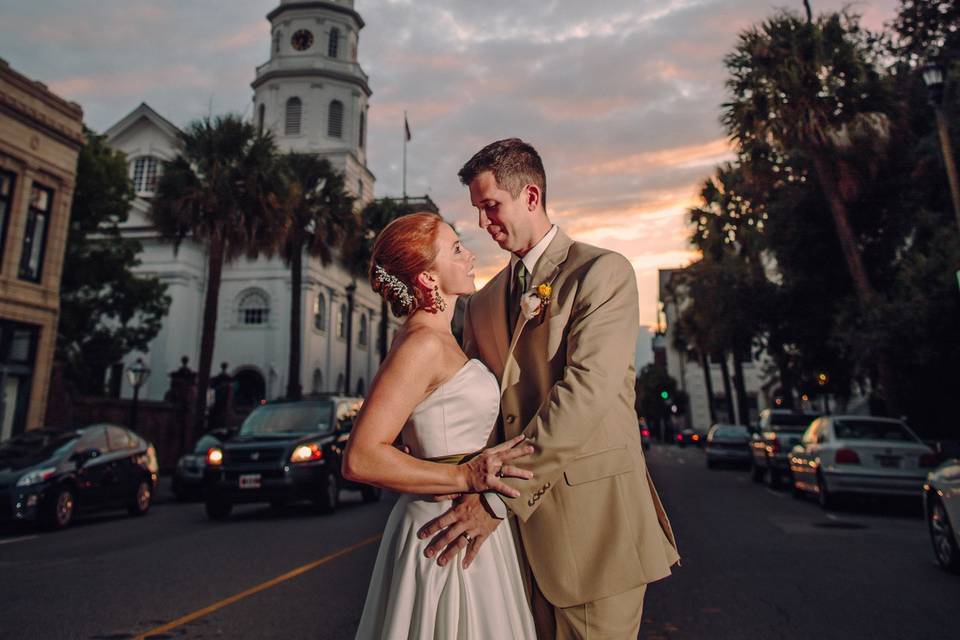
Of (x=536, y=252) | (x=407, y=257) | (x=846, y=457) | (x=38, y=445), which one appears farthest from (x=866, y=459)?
(x=38, y=445)

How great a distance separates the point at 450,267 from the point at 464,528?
2.82 ft

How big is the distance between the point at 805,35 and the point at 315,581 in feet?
59.9

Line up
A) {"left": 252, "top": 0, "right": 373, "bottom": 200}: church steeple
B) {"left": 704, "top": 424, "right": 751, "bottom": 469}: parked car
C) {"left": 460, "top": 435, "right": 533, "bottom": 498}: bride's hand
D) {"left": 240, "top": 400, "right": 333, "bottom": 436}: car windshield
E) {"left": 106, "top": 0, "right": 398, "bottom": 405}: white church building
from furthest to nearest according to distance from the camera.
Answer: {"left": 252, "top": 0, "right": 373, "bottom": 200}: church steeple → {"left": 106, "top": 0, "right": 398, "bottom": 405}: white church building → {"left": 704, "top": 424, "right": 751, "bottom": 469}: parked car → {"left": 240, "top": 400, "right": 333, "bottom": 436}: car windshield → {"left": 460, "top": 435, "right": 533, "bottom": 498}: bride's hand

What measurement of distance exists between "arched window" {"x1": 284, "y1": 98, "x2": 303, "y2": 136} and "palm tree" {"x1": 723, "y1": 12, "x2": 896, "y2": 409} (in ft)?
117

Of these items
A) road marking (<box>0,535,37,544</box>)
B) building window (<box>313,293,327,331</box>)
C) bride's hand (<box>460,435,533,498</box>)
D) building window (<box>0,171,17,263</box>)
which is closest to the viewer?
bride's hand (<box>460,435,533,498</box>)

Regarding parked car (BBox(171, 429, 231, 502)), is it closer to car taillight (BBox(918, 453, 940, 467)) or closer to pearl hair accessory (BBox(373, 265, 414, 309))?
car taillight (BBox(918, 453, 940, 467))

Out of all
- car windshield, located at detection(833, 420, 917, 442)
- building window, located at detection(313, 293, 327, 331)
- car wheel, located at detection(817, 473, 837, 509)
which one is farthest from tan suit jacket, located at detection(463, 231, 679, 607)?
building window, located at detection(313, 293, 327, 331)

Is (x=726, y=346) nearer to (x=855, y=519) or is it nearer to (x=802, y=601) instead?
(x=855, y=519)

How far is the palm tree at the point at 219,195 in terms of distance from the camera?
22734 millimetres

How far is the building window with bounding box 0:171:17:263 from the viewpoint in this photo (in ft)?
63.3

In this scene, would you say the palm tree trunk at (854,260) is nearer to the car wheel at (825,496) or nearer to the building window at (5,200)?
the car wheel at (825,496)

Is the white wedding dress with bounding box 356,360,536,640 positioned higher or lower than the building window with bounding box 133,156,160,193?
lower

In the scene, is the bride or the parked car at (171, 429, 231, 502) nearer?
the bride

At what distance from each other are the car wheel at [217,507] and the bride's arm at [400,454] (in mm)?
11342
